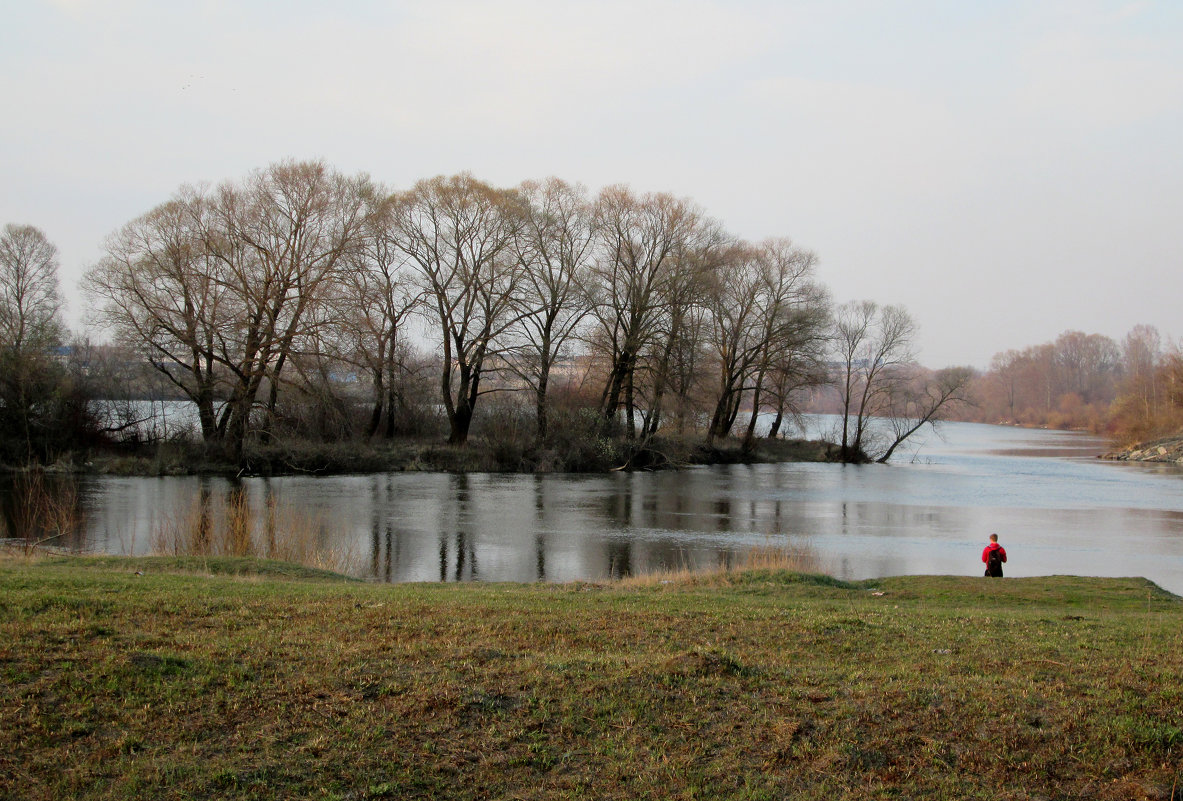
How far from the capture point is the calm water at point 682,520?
62.4ft

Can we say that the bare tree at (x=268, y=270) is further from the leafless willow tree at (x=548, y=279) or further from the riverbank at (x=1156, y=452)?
the riverbank at (x=1156, y=452)

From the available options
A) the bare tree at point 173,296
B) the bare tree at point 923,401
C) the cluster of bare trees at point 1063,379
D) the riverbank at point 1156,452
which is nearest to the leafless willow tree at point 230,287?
the bare tree at point 173,296

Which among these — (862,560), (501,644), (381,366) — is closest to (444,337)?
(381,366)

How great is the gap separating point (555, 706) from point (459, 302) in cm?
3633

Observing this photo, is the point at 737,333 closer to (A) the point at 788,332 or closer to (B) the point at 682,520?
(A) the point at 788,332

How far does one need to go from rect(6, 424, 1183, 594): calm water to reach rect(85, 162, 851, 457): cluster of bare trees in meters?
5.37

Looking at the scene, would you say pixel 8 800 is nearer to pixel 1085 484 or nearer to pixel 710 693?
pixel 710 693

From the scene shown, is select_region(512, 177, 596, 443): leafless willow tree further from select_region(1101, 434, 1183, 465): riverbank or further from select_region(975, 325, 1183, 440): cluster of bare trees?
select_region(975, 325, 1183, 440): cluster of bare trees

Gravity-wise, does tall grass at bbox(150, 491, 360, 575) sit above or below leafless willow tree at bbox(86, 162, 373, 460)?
below

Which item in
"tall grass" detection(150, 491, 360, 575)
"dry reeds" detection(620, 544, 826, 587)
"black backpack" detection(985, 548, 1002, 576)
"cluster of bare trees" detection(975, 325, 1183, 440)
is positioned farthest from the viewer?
"cluster of bare trees" detection(975, 325, 1183, 440)

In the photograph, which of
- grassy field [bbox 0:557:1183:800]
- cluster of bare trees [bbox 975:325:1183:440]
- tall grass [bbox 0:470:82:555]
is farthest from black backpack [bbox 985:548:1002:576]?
cluster of bare trees [bbox 975:325:1183:440]

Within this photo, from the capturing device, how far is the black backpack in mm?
15281

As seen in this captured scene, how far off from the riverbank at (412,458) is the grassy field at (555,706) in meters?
27.0

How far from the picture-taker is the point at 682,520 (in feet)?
85.0
